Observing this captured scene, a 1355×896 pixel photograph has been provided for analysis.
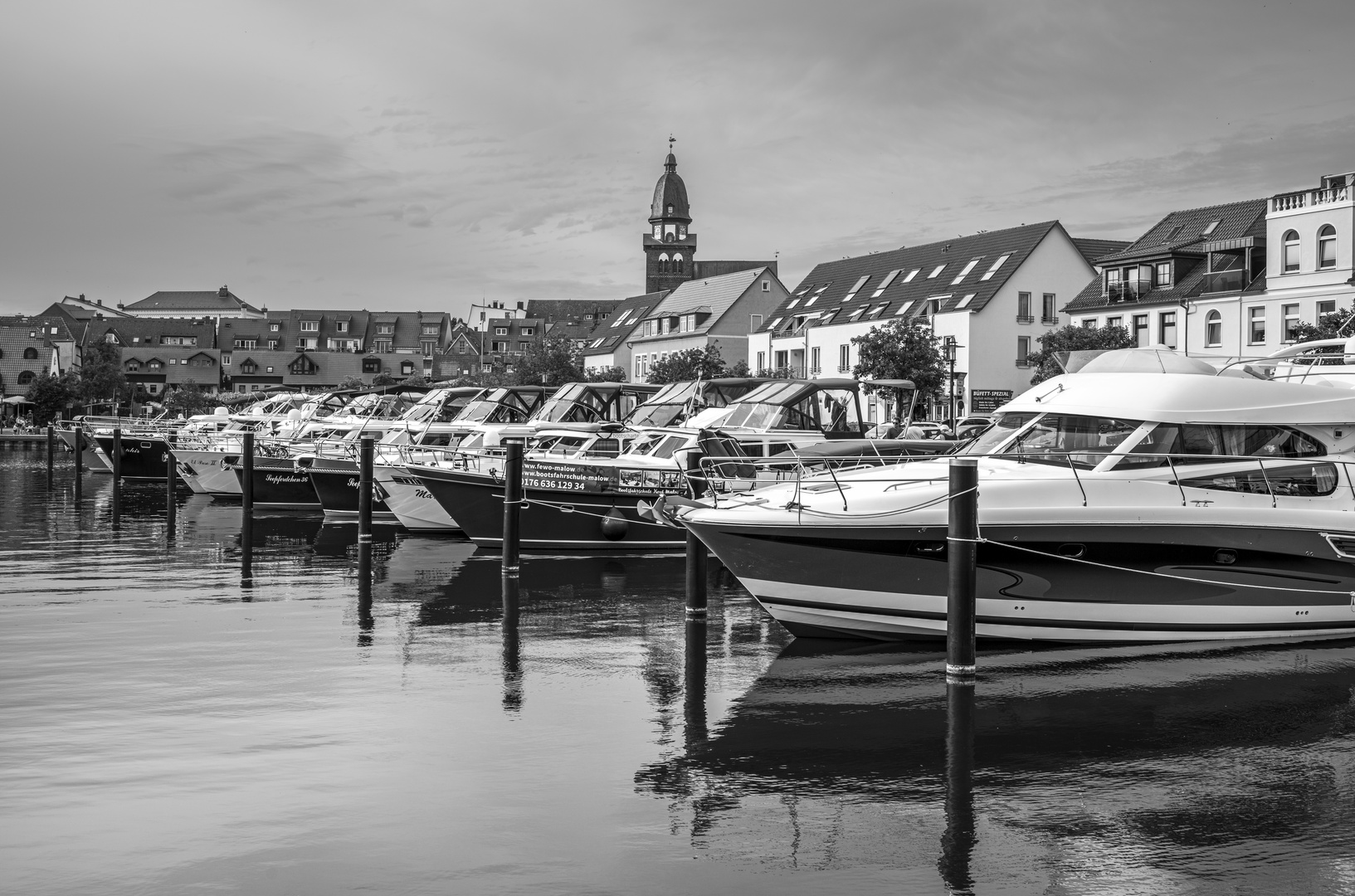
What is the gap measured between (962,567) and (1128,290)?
148 feet

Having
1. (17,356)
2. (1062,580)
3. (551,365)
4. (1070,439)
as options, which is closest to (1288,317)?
(1070,439)

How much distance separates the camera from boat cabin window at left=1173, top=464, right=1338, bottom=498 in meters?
12.6

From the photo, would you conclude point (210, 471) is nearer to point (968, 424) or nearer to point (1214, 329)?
point (968, 424)

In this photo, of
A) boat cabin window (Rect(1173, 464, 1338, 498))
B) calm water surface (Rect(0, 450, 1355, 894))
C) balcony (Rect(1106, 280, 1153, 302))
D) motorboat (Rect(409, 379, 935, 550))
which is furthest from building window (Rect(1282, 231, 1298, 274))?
calm water surface (Rect(0, 450, 1355, 894))

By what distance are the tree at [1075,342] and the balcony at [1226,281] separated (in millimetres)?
3342

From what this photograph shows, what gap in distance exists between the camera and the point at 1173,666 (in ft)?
40.4

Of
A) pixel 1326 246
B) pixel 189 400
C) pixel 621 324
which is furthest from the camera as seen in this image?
pixel 189 400

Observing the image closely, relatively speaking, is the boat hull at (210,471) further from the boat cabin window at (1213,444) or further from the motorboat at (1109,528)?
the boat cabin window at (1213,444)

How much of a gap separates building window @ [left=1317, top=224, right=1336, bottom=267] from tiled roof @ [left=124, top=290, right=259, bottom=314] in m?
144

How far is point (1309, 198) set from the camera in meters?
44.0

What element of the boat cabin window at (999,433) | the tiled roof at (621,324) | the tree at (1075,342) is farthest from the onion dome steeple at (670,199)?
the boat cabin window at (999,433)

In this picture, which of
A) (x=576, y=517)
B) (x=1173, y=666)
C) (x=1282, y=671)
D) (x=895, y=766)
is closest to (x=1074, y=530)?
(x=1173, y=666)

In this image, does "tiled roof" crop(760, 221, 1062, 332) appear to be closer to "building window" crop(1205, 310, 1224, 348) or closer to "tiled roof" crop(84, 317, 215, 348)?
"building window" crop(1205, 310, 1224, 348)

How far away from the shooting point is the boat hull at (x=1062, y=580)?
39.5 feet
